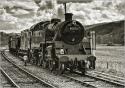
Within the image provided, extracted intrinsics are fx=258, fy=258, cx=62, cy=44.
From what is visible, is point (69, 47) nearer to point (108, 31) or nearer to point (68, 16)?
point (68, 16)

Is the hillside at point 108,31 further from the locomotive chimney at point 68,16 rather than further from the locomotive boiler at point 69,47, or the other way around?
the locomotive chimney at point 68,16

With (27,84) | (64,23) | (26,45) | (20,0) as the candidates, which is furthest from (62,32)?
(26,45)

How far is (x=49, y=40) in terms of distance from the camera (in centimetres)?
1377

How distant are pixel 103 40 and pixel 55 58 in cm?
5315

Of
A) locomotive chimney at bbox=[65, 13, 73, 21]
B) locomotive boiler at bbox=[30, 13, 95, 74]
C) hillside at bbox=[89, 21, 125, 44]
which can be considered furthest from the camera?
hillside at bbox=[89, 21, 125, 44]

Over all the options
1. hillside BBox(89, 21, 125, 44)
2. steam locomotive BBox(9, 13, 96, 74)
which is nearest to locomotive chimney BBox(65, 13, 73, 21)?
steam locomotive BBox(9, 13, 96, 74)

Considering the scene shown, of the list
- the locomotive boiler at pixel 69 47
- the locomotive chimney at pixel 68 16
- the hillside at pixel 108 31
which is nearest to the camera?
the locomotive boiler at pixel 69 47

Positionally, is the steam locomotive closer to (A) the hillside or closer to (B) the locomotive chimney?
(B) the locomotive chimney

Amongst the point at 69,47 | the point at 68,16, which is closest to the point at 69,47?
the point at 69,47

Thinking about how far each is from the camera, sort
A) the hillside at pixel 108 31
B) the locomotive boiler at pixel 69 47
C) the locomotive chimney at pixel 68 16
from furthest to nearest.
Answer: the hillside at pixel 108 31 < the locomotive chimney at pixel 68 16 < the locomotive boiler at pixel 69 47

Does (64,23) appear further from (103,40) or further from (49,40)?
(103,40)

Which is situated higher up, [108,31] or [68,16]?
[108,31]

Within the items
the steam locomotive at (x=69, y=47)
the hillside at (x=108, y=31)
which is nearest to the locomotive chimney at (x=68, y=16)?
the steam locomotive at (x=69, y=47)

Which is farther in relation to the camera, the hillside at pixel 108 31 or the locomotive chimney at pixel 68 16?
the hillside at pixel 108 31
